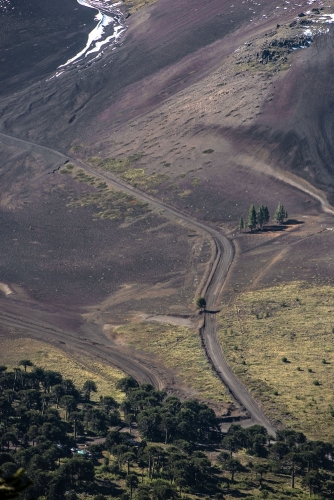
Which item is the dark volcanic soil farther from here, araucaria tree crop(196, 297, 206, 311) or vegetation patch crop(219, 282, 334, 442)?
araucaria tree crop(196, 297, 206, 311)

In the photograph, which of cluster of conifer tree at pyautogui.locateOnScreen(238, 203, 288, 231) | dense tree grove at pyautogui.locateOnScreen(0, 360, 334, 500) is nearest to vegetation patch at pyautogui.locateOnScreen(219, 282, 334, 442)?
dense tree grove at pyautogui.locateOnScreen(0, 360, 334, 500)

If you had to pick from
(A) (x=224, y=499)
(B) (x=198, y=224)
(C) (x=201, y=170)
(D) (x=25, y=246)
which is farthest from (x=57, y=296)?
(A) (x=224, y=499)

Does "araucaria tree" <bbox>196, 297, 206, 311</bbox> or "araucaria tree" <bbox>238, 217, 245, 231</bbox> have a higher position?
"araucaria tree" <bbox>238, 217, 245, 231</bbox>

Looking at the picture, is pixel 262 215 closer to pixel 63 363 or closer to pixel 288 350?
pixel 288 350

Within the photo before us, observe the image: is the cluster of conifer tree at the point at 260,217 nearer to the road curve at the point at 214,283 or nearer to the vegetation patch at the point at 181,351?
the road curve at the point at 214,283

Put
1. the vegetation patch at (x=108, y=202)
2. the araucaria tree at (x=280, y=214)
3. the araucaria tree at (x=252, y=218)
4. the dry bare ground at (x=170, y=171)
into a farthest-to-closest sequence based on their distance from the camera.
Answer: the vegetation patch at (x=108, y=202) < the araucaria tree at (x=280, y=214) < the araucaria tree at (x=252, y=218) < the dry bare ground at (x=170, y=171)

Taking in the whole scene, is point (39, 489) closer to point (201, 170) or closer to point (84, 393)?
point (84, 393)

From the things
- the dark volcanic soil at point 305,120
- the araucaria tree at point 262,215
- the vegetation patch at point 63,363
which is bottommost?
the vegetation patch at point 63,363

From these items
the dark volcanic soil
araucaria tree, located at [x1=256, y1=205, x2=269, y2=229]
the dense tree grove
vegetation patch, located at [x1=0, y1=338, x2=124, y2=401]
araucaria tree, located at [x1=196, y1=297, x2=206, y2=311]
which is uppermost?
the dark volcanic soil

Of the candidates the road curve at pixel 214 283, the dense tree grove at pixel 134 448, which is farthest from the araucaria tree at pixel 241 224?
the dense tree grove at pixel 134 448
